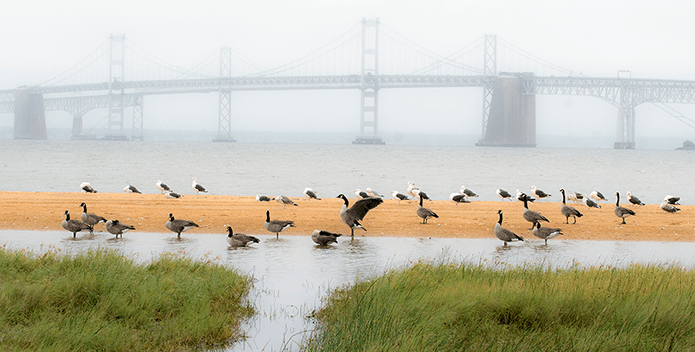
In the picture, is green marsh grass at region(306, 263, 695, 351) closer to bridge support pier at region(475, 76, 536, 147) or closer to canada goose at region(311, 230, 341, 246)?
canada goose at region(311, 230, 341, 246)

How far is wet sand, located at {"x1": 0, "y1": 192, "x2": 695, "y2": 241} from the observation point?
12.3 m

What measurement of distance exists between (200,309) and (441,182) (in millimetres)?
29885

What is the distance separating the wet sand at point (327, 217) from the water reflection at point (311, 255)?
0.80 meters

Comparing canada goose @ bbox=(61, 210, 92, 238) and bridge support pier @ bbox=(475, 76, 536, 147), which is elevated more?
bridge support pier @ bbox=(475, 76, 536, 147)

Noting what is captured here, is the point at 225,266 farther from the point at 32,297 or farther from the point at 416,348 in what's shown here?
the point at 416,348

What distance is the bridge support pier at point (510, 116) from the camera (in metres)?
103

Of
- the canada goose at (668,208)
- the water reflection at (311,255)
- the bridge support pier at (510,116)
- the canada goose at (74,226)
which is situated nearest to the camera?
the water reflection at (311,255)

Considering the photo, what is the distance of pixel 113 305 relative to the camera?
18.6 feet

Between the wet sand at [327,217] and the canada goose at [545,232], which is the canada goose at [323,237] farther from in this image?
the canada goose at [545,232]

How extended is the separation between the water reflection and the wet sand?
2.62 ft

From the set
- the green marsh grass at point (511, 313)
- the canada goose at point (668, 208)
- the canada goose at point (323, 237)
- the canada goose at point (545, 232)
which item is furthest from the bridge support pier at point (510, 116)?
the green marsh grass at point (511, 313)

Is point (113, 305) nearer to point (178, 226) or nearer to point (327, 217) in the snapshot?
point (178, 226)

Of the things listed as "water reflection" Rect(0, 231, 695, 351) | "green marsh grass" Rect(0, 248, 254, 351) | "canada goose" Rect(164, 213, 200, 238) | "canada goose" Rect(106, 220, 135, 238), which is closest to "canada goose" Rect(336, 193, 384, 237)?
"water reflection" Rect(0, 231, 695, 351)

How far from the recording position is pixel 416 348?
176 inches
